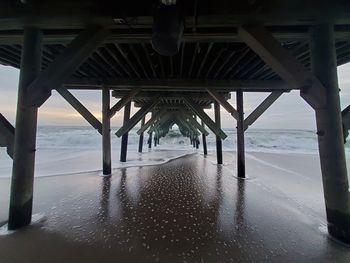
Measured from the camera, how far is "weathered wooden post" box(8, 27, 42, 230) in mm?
2320

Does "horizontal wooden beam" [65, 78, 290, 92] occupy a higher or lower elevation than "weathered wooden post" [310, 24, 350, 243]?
higher

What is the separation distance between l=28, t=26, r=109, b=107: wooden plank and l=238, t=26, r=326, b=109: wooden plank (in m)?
1.66

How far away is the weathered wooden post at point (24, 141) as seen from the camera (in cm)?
232

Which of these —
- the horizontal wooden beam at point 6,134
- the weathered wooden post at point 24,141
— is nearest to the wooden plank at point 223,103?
the weathered wooden post at point 24,141

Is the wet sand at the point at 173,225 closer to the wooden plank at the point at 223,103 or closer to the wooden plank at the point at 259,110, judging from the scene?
the wooden plank at the point at 259,110

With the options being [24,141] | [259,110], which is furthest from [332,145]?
[24,141]

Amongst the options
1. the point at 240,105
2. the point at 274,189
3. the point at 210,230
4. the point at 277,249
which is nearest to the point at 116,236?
the point at 210,230

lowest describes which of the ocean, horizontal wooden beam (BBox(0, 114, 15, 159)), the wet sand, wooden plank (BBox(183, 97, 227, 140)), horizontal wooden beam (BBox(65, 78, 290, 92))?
the wet sand

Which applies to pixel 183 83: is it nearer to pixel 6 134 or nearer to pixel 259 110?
pixel 259 110

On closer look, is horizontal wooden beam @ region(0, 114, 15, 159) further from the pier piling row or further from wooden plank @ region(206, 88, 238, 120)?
wooden plank @ region(206, 88, 238, 120)

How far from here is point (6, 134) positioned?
2451mm

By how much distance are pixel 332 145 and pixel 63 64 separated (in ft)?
9.78

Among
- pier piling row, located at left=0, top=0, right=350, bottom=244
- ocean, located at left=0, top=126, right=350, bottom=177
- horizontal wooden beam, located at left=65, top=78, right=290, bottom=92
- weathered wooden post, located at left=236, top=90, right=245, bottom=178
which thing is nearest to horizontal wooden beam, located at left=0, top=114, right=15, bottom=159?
pier piling row, located at left=0, top=0, right=350, bottom=244

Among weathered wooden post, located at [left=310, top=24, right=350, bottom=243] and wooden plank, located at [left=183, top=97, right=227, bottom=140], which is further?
wooden plank, located at [left=183, top=97, right=227, bottom=140]
